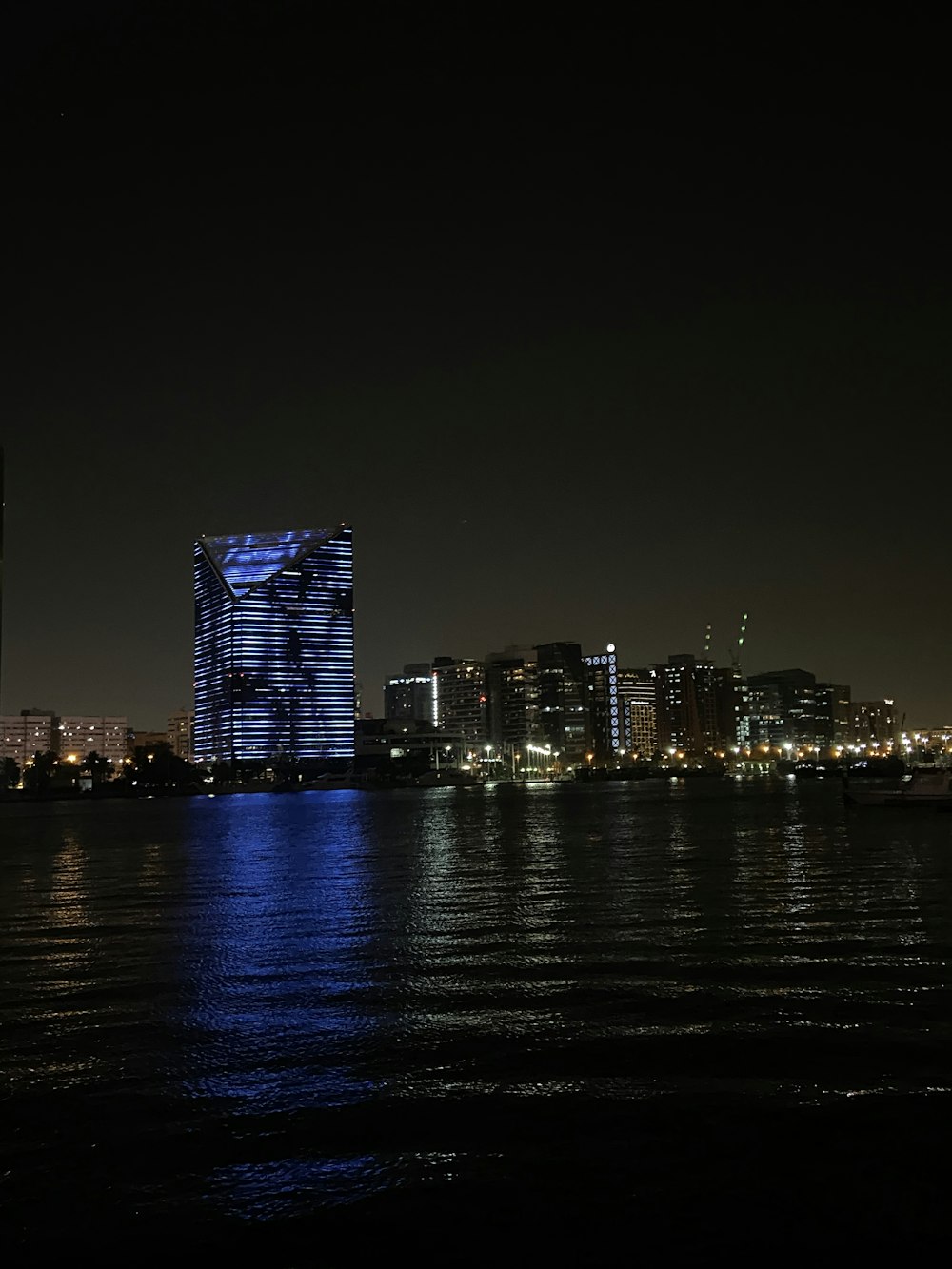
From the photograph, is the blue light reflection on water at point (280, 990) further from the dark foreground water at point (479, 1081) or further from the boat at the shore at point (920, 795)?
the boat at the shore at point (920, 795)

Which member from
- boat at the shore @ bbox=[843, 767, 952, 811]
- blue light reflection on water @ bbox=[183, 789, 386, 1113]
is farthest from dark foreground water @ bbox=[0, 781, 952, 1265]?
boat at the shore @ bbox=[843, 767, 952, 811]

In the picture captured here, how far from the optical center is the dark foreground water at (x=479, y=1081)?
290 inches

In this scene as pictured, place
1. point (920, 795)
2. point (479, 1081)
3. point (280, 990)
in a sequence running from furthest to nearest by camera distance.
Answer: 1. point (920, 795)
2. point (280, 990)
3. point (479, 1081)

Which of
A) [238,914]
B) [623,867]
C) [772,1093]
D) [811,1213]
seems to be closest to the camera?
[811,1213]

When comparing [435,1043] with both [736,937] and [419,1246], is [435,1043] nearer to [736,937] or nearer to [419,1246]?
[419,1246]

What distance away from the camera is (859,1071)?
10.8m

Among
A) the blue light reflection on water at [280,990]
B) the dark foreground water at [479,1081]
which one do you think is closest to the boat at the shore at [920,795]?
the blue light reflection on water at [280,990]

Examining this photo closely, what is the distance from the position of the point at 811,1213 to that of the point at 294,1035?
23.2ft

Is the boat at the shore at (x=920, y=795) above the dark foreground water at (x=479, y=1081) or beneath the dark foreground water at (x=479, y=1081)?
beneath

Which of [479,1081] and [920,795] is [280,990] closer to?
[479,1081]

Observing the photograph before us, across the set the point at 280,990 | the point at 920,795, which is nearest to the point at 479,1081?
the point at 280,990

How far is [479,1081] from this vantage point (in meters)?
10.8

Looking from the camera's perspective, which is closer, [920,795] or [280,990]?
[280,990]

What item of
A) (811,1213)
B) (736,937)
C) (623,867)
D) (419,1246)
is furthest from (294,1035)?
(623,867)
